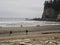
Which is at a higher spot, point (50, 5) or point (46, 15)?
point (50, 5)

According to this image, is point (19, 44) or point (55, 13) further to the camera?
point (55, 13)

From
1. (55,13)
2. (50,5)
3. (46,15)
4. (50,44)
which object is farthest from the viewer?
(46,15)

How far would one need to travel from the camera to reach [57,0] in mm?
114938

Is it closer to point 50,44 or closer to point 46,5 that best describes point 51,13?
point 46,5

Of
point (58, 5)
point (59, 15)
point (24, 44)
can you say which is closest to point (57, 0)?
point (58, 5)

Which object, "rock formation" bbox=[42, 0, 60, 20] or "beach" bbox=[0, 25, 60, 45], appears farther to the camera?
"rock formation" bbox=[42, 0, 60, 20]

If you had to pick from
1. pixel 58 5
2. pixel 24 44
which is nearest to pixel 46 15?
pixel 58 5

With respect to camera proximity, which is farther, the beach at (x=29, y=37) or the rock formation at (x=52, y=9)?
the rock formation at (x=52, y=9)

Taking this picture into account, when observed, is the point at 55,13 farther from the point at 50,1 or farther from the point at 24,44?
the point at 24,44

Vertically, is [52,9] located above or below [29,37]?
above

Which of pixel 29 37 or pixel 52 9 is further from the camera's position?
pixel 52 9

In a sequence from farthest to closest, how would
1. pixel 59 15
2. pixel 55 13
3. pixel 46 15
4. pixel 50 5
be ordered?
pixel 46 15, pixel 50 5, pixel 55 13, pixel 59 15

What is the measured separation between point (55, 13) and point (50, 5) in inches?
444

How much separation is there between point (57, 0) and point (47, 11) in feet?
71.9
